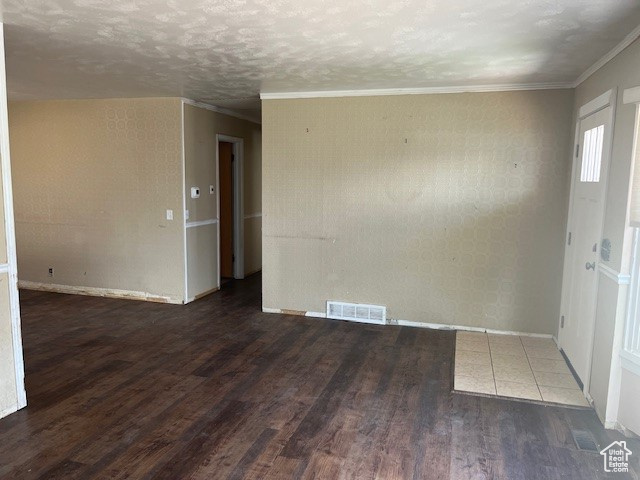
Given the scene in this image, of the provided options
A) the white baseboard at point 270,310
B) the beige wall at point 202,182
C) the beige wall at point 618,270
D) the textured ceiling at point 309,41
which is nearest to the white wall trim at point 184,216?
the beige wall at point 202,182

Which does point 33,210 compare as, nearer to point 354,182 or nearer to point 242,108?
point 242,108

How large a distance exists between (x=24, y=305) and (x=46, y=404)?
291 cm

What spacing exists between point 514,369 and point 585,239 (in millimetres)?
1186

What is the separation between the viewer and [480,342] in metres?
4.35

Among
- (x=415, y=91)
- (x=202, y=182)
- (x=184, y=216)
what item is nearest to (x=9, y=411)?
(x=184, y=216)

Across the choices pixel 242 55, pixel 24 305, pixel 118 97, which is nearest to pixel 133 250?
pixel 24 305

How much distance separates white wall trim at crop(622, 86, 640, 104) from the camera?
101 inches

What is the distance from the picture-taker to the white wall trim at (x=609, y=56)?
8.69 ft

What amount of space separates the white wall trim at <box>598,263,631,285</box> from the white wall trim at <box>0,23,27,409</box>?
366 cm

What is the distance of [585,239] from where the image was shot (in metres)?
3.55

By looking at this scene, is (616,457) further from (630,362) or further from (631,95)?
(631,95)

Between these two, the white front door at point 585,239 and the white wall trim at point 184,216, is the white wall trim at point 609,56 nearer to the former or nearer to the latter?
the white front door at point 585,239

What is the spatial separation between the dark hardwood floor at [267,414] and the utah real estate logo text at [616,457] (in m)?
0.04

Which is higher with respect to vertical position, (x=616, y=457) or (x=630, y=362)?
(x=630, y=362)
